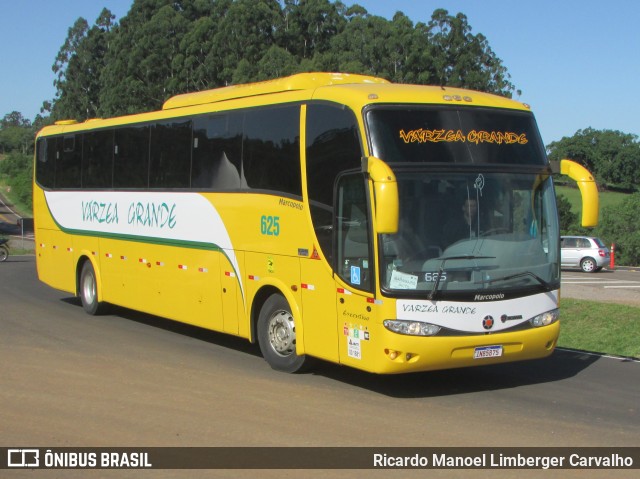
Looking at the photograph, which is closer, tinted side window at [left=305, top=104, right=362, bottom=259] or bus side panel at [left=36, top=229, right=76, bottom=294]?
tinted side window at [left=305, top=104, right=362, bottom=259]

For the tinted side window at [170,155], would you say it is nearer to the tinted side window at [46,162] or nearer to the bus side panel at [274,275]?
the bus side panel at [274,275]

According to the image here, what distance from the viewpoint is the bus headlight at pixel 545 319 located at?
9906mm

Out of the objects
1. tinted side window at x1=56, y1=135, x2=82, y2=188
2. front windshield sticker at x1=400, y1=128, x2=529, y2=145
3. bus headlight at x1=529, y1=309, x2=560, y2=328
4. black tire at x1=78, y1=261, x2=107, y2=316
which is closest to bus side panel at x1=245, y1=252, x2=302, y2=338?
front windshield sticker at x1=400, y1=128, x2=529, y2=145

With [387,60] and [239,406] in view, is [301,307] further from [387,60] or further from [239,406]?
[387,60]

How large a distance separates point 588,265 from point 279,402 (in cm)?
3185

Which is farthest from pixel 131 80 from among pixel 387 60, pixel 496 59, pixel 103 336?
pixel 103 336

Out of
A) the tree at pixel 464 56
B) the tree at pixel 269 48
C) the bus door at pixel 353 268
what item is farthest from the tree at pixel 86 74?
the bus door at pixel 353 268

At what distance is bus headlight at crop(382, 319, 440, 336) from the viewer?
912 cm

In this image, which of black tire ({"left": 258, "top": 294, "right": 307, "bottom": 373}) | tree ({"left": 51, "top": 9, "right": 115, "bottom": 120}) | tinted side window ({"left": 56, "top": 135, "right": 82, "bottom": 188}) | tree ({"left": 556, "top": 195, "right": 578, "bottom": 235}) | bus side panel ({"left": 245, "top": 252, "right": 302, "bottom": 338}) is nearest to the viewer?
bus side panel ({"left": 245, "top": 252, "right": 302, "bottom": 338})

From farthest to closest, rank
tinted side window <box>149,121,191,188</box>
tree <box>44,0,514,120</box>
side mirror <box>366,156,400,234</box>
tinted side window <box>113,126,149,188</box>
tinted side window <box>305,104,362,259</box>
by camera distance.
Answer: tree <box>44,0,514,120</box> < tinted side window <box>113,126,149,188</box> < tinted side window <box>149,121,191,188</box> < tinted side window <box>305,104,362,259</box> < side mirror <box>366,156,400,234</box>

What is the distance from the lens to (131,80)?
67562 mm

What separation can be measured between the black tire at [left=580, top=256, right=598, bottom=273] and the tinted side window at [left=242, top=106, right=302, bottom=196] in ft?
96.9

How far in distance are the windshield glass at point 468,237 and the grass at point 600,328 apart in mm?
4786

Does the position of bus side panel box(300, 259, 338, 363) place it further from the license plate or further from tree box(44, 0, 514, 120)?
tree box(44, 0, 514, 120)
